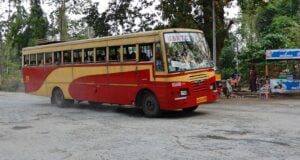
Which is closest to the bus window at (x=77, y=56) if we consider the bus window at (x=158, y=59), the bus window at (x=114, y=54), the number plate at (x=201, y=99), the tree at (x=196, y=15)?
the bus window at (x=114, y=54)

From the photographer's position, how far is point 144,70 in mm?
15188

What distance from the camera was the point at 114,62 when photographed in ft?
54.2

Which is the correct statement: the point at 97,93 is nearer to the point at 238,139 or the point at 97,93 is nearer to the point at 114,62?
the point at 114,62

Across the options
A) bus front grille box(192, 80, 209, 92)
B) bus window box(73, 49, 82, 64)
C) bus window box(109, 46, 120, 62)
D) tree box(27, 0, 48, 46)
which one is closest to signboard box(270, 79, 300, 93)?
bus front grille box(192, 80, 209, 92)

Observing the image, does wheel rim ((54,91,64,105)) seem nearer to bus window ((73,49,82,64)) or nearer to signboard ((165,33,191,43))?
bus window ((73,49,82,64))

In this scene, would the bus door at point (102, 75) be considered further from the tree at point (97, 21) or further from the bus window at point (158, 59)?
the tree at point (97, 21)

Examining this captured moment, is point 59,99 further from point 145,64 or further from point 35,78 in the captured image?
point 145,64

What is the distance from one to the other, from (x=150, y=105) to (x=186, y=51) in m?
2.14

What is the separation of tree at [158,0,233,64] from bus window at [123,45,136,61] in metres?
8.00

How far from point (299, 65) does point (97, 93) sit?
10638 millimetres

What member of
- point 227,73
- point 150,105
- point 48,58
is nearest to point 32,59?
point 48,58

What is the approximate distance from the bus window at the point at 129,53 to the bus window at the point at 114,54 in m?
0.38

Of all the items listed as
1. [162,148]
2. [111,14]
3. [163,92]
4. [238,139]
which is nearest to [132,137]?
[162,148]

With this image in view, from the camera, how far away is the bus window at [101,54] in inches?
671
